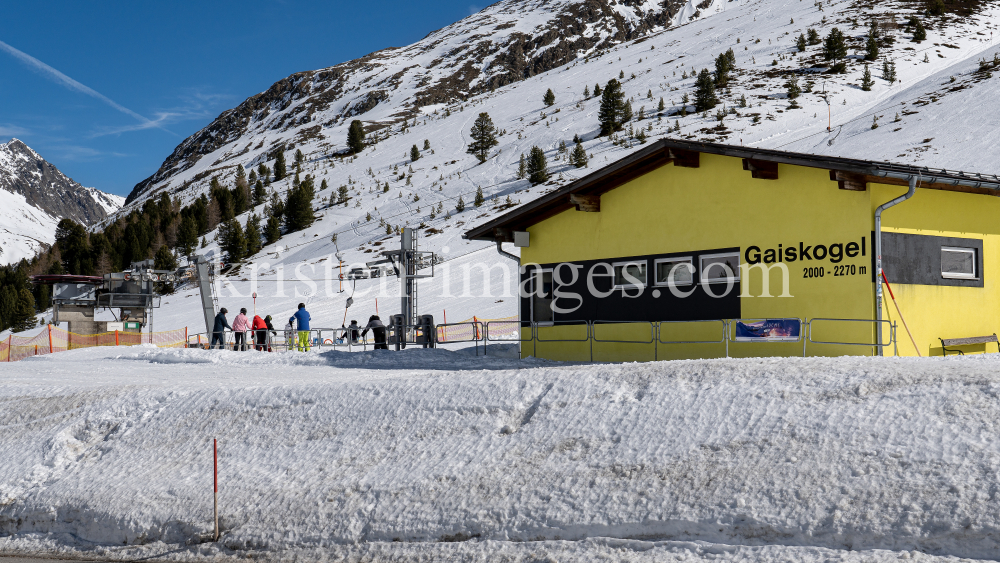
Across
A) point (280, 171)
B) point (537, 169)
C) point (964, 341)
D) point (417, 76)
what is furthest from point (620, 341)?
point (417, 76)

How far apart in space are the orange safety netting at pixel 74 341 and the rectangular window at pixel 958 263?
23945mm

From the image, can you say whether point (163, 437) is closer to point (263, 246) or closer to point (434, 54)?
point (263, 246)

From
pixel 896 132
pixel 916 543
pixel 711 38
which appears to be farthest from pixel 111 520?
pixel 711 38

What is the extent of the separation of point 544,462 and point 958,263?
10.2 metres

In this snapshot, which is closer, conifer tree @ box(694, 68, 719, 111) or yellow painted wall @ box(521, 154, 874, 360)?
yellow painted wall @ box(521, 154, 874, 360)

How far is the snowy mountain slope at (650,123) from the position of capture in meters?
49.2

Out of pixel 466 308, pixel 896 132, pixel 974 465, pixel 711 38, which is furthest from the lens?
pixel 711 38

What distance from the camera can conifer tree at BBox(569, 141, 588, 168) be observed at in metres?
57.9

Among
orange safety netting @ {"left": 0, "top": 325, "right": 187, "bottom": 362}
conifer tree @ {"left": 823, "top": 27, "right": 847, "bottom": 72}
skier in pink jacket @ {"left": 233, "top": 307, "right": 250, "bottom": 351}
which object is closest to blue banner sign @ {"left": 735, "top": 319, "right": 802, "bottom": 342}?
skier in pink jacket @ {"left": 233, "top": 307, "right": 250, "bottom": 351}

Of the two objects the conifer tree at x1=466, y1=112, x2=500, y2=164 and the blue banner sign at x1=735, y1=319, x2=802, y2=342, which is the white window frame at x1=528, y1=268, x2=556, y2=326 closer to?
the blue banner sign at x1=735, y1=319, x2=802, y2=342

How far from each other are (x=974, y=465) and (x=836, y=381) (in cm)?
200

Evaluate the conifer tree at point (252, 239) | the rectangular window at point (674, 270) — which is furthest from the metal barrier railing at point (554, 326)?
the conifer tree at point (252, 239)

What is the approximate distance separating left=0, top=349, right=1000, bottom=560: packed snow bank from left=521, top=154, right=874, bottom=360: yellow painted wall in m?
4.32

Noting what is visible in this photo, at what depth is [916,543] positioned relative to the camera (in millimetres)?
5871
